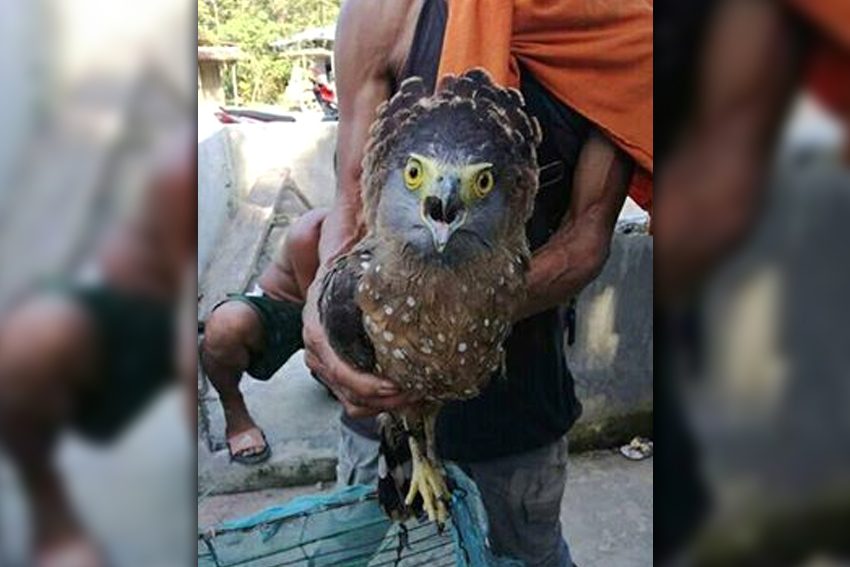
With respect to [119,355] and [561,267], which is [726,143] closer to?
[561,267]

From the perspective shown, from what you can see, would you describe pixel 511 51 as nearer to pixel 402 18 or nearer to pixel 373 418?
pixel 402 18

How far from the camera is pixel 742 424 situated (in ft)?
4.23

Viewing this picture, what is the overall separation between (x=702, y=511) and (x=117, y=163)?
3.03ft

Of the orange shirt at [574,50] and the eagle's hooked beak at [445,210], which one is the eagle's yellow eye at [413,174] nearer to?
the eagle's hooked beak at [445,210]

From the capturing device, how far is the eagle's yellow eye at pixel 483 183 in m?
1.30

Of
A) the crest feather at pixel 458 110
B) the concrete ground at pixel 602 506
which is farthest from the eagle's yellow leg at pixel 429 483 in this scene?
the crest feather at pixel 458 110

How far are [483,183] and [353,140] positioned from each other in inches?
8.1

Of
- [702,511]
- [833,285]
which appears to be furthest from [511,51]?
[702,511]

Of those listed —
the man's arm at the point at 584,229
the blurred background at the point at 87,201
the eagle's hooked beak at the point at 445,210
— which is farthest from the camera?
the man's arm at the point at 584,229

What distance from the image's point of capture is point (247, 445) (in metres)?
1.39

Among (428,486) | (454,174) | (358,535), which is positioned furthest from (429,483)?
(454,174)

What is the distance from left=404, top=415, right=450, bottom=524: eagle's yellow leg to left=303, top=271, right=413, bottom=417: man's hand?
0.09 meters

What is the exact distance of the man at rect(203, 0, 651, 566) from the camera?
1.35 meters

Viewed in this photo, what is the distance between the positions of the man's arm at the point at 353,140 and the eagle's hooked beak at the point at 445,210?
124 millimetres
